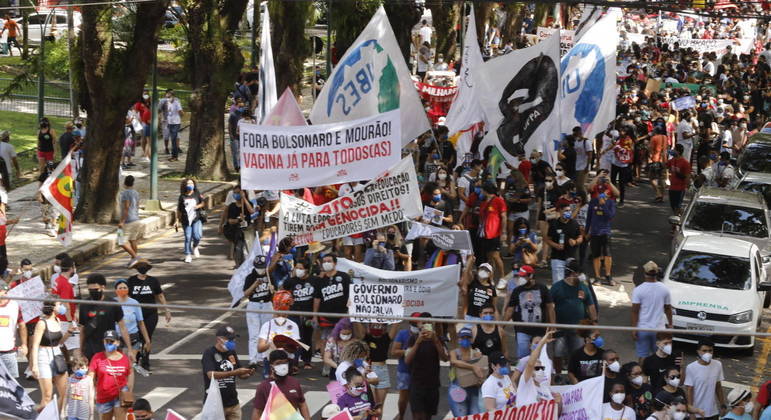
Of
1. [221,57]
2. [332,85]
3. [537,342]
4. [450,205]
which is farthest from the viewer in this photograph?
[221,57]

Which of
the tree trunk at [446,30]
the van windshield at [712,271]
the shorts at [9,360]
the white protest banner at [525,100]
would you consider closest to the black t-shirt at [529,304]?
the van windshield at [712,271]

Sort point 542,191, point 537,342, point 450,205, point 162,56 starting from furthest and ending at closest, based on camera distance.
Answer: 1. point 162,56
2. point 542,191
3. point 450,205
4. point 537,342

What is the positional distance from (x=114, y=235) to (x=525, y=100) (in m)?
7.56

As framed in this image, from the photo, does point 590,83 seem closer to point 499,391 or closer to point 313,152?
point 313,152

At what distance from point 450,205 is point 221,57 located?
8.06 m

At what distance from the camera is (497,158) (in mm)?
21891

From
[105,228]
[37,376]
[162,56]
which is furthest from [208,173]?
[162,56]

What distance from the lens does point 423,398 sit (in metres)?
12.8

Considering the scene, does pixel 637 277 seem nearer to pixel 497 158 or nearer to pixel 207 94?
pixel 497 158

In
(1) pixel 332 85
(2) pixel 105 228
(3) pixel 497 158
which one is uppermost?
(1) pixel 332 85

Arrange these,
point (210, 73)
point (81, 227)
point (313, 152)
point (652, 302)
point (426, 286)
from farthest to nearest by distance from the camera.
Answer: point (210, 73)
point (81, 227)
point (313, 152)
point (652, 302)
point (426, 286)

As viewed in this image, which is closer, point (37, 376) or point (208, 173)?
point (37, 376)

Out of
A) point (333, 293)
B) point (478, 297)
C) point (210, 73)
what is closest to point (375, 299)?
point (333, 293)

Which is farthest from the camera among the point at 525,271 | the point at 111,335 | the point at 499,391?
the point at 525,271
